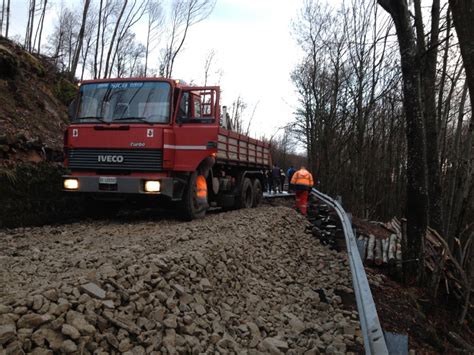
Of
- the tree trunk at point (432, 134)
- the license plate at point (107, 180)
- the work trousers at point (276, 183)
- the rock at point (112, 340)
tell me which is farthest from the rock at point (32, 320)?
the work trousers at point (276, 183)

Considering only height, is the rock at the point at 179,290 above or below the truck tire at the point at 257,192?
below

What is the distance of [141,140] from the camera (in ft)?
25.1

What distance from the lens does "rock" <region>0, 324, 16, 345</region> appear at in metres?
2.65

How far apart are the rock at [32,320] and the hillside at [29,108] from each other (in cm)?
611

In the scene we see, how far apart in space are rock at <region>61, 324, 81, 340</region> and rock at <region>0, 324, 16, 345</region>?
322mm

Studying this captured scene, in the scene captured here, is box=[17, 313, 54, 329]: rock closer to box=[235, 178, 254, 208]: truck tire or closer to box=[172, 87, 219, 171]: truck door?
box=[172, 87, 219, 171]: truck door

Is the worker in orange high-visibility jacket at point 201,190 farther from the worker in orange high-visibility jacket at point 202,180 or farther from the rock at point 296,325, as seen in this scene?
the rock at point 296,325

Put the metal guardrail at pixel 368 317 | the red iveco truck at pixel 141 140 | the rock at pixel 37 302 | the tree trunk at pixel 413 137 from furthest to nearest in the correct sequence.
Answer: the red iveco truck at pixel 141 140, the tree trunk at pixel 413 137, the rock at pixel 37 302, the metal guardrail at pixel 368 317

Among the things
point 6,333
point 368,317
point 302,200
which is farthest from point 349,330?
point 302,200

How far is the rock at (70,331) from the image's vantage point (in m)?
2.91

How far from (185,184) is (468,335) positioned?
531 cm

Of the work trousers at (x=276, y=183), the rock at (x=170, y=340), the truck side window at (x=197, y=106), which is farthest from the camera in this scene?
the work trousers at (x=276, y=183)

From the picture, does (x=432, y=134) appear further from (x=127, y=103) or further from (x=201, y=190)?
(x=127, y=103)

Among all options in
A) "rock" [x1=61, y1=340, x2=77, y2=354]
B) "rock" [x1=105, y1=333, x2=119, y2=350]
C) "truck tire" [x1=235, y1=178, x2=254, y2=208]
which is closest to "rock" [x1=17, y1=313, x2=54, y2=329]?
"rock" [x1=61, y1=340, x2=77, y2=354]
